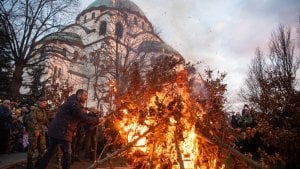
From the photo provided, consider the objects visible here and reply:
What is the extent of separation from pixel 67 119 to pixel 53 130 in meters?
0.36

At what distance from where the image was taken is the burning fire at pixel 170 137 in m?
5.64

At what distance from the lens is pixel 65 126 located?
732 centimetres

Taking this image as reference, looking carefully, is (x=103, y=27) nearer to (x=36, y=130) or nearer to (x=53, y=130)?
(x=36, y=130)

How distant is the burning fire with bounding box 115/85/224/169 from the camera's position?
18.5ft

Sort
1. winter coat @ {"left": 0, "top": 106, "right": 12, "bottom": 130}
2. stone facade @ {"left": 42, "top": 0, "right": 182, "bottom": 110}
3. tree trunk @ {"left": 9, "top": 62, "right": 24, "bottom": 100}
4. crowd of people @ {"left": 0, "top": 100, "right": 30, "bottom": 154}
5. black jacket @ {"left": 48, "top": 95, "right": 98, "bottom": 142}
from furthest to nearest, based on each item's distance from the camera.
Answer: stone facade @ {"left": 42, "top": 0, "right": 182, "bottom": 110} → tree trunk @ {"left": 9, "top": 62, "right": 24, "bottom": 100} → crowd of people @ {"left": 0, "top": 100, "right": 30, "bottom": 154} → winter coat @ {"left": 0, "top": 106, "right": 12, "bottom": 130} → black jacket @ {"left": 48, "top": 95, "right": 98, "bottom": 142}

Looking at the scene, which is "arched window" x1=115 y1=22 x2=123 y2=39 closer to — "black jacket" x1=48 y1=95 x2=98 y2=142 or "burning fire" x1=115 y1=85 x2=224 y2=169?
"black jacket" x1=48 y1=95 x2=98 y2=142

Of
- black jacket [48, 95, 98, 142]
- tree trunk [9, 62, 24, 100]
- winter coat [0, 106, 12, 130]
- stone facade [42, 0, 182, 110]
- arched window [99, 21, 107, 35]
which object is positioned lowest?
black jacket [48, 95, 98, 142]

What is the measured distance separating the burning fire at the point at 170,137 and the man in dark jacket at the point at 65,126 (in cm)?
154

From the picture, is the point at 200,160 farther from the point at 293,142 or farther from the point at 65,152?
the point at 293,142

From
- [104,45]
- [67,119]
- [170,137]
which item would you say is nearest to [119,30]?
[104,45]

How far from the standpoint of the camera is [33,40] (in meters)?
28.0

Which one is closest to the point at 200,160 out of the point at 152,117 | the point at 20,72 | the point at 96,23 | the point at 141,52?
the point at 152,117

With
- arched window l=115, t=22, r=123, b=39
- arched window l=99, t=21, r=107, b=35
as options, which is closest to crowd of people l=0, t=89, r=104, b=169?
arched window l=115, t=22, r=123, b=39

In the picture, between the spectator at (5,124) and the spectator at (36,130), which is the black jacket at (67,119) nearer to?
the spectator at (36,130)
